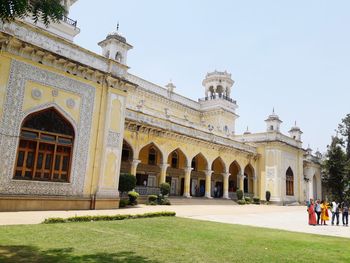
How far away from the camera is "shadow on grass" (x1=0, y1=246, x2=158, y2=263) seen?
5114 millimetres

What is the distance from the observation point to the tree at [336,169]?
116ft

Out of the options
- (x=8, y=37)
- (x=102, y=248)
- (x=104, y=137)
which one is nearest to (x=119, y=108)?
(x=104, y=137)

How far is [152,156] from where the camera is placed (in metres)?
24.2

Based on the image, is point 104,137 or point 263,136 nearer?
→ point 104,137

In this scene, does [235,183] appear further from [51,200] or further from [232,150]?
[51,200]

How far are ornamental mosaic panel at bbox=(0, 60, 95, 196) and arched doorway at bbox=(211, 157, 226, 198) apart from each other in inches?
702

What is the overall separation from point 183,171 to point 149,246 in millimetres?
20180

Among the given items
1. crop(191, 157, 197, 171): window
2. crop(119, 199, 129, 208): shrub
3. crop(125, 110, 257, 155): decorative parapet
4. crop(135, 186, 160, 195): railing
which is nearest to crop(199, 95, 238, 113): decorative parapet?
crop(125, 110, 257, 155): decorative parapet

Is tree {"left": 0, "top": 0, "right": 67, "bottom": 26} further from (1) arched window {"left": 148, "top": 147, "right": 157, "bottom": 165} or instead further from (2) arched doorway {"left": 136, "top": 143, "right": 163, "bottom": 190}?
(1) arched window {"left": 148, "top": 147, "right": 157, "bottom": 165}

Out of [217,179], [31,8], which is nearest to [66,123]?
[31,8]

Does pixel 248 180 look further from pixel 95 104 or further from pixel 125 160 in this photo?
pixel 95 104

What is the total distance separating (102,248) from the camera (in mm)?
6145

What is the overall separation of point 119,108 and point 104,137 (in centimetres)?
179

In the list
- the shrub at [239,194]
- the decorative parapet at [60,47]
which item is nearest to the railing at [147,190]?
the decorative parapet at [60,47]
